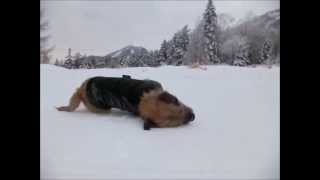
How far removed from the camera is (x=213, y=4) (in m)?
1.67

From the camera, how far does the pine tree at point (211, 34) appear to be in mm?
1660

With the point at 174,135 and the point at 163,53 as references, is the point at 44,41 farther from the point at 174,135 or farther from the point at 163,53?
the point at 174,135

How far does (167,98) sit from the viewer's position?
5.35ft

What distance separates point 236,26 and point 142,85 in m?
0.39

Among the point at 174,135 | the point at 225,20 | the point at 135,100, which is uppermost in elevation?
the point at 225,20

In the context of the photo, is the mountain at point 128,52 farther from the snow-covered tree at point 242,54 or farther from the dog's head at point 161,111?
the snow-covered tree at point 242,54

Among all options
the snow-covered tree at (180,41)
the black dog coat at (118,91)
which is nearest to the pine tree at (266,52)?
the snow-covered tree at (180,41)

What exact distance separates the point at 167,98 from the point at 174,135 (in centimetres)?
13

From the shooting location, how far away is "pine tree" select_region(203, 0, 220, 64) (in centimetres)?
166

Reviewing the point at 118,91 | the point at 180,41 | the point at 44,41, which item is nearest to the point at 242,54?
the point at 180,41

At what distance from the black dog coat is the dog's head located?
1.0 inches

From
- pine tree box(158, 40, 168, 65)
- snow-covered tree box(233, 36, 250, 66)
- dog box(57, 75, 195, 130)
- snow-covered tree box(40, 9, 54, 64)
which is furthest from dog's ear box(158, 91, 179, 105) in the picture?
snow-covered tree box(40, 9, 54, 64)
